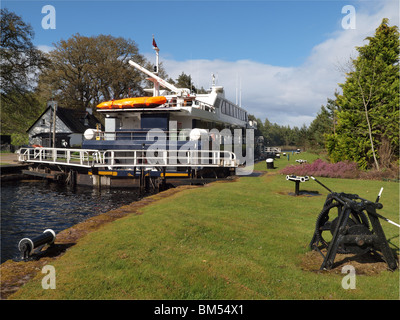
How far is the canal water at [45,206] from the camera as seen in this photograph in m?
11.1

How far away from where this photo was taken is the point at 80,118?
169ft

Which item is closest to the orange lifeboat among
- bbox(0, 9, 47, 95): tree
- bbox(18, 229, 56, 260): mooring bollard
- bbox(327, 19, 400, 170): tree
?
bbox(18, 229, 56, 260): mooring bollard

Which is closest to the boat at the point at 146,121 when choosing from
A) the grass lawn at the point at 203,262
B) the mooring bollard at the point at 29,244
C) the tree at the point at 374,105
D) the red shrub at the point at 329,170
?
the red shrub at the point at 329,170

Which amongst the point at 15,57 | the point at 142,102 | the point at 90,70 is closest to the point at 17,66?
the point at 15,57

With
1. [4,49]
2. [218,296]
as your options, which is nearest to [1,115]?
[4,49]

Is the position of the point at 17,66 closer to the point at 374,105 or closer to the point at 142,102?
the point at 142,102

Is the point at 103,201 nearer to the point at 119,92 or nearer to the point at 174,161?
the point at 174,161

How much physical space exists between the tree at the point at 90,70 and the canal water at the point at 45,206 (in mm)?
30330

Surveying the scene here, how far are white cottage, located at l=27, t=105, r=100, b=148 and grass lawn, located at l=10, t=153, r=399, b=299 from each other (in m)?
44.0

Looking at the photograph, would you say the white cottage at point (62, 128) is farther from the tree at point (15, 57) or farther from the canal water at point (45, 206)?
the canal water at point (45, 206)

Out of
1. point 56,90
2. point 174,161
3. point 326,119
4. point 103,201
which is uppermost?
point 56,90

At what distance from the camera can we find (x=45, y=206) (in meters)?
15.7

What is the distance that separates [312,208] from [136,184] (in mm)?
12346

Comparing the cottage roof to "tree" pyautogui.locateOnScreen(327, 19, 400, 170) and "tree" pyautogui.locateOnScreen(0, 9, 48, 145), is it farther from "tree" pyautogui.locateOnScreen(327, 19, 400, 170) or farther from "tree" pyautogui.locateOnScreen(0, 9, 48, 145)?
"tree" pyautogui.locateOnScreen(327, 19, 400, 170)
